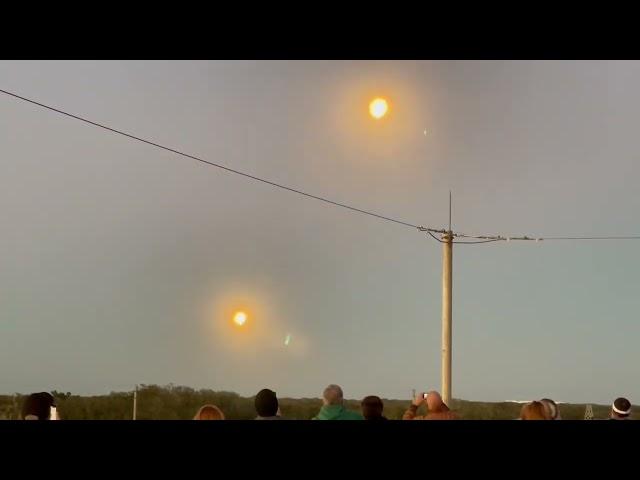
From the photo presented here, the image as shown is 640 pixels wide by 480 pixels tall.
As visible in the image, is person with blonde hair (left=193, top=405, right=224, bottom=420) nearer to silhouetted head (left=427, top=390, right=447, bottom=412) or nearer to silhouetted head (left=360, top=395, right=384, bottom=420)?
silhouetted head (left=360, top=395, right=384, bottom=420)

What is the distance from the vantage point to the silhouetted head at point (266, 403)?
5.33 m

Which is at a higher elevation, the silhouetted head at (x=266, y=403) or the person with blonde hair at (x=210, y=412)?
the silhouetted head at (x=266, y=403)

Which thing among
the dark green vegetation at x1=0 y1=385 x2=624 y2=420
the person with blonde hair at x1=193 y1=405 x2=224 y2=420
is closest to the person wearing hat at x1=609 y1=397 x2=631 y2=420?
the person with blonde hair at x1=193 y1=405 x2=224 y2=420

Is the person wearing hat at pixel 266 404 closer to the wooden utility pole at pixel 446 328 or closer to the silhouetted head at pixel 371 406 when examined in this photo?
the silhouetted head at pixel 371 406

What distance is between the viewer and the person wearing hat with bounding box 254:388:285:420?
5324 mm

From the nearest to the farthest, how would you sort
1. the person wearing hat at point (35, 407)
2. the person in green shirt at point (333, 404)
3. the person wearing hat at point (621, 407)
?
1. the person wearing hat at point (35, 407)
2. the person in green shirt at point (333, 404)
3. the person wearing hat at point (621, 407)

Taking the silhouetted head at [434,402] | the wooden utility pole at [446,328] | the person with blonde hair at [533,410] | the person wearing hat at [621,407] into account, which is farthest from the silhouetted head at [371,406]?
the wooden utility pole at [446,328]

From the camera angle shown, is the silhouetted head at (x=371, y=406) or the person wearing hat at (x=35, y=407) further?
the silhouetted head at (x=371, y=406)
